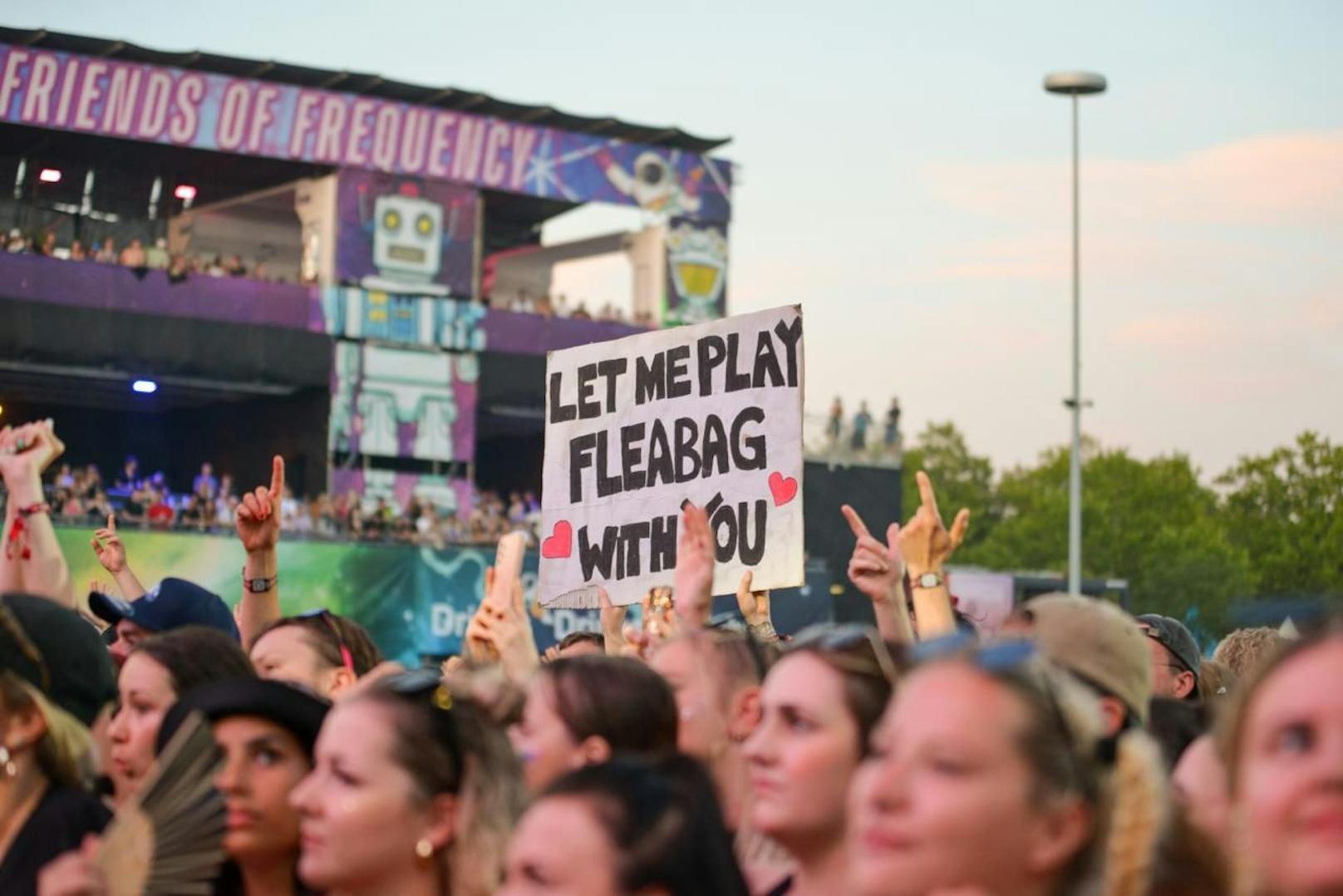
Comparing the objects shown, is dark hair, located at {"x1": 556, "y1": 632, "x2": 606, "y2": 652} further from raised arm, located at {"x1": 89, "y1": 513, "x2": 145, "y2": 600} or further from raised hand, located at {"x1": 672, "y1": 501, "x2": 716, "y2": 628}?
raised hand, located at {"x1": 672, "y1": 501, "x2": 716, "y2": 628}

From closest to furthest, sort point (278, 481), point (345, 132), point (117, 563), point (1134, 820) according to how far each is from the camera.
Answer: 1. point (1134, 820)
2. point (278, 481)
3. point (117, 563)
4. point (345, 132)

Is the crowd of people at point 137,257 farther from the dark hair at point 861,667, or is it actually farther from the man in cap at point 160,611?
the dark hair at point 861,667

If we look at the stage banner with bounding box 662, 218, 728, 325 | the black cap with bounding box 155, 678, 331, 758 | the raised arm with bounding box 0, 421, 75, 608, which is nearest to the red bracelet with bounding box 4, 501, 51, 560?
the raised arm with bounding box 0, 421, 75, 608

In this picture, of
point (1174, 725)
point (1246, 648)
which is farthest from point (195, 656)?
point (1246, 648)

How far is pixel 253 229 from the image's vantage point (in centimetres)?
4716

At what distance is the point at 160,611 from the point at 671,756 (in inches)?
127

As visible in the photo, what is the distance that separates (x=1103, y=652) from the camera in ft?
15.8

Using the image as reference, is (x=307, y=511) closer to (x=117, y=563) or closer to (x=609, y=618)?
(x=609, y=618)

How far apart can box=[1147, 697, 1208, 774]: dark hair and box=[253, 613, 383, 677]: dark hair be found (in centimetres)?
228

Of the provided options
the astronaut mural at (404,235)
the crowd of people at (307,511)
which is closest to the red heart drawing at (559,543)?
the crowd of people at (307,511)

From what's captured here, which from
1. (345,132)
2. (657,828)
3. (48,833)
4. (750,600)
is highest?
(345,132)

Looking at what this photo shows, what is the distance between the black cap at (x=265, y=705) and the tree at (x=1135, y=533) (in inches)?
3032

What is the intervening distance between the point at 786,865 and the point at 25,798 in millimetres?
1708

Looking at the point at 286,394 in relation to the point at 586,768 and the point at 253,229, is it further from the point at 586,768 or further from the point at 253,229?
the point at 586,768
